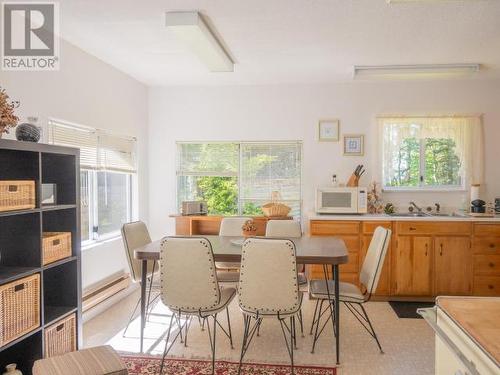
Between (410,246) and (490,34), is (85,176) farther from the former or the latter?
(490,34)

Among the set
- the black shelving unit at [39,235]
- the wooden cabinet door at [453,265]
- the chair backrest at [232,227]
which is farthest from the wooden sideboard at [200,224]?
the black shelving unit at [39,235]

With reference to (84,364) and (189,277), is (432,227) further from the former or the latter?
(84,364)

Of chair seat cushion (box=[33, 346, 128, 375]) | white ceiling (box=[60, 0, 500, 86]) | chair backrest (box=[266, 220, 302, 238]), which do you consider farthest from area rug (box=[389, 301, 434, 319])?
chair seat cushion (box=[33, 346, 128, 375])

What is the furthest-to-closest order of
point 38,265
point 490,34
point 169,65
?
point 169,65
point 490,34
point 38,265

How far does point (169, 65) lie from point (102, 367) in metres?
3.12

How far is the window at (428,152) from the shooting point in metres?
4.73

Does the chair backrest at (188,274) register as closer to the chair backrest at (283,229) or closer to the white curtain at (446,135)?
the chair backrest at (283,229)

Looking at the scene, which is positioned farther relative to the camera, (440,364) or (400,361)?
(400,361)

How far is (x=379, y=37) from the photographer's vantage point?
10.7 ft

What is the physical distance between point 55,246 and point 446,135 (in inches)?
174

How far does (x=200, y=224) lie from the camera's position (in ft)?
16.1

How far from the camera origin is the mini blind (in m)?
3.39

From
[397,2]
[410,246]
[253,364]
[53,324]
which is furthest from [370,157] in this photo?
[53,324]

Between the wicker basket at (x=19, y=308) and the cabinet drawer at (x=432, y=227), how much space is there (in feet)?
11.6
